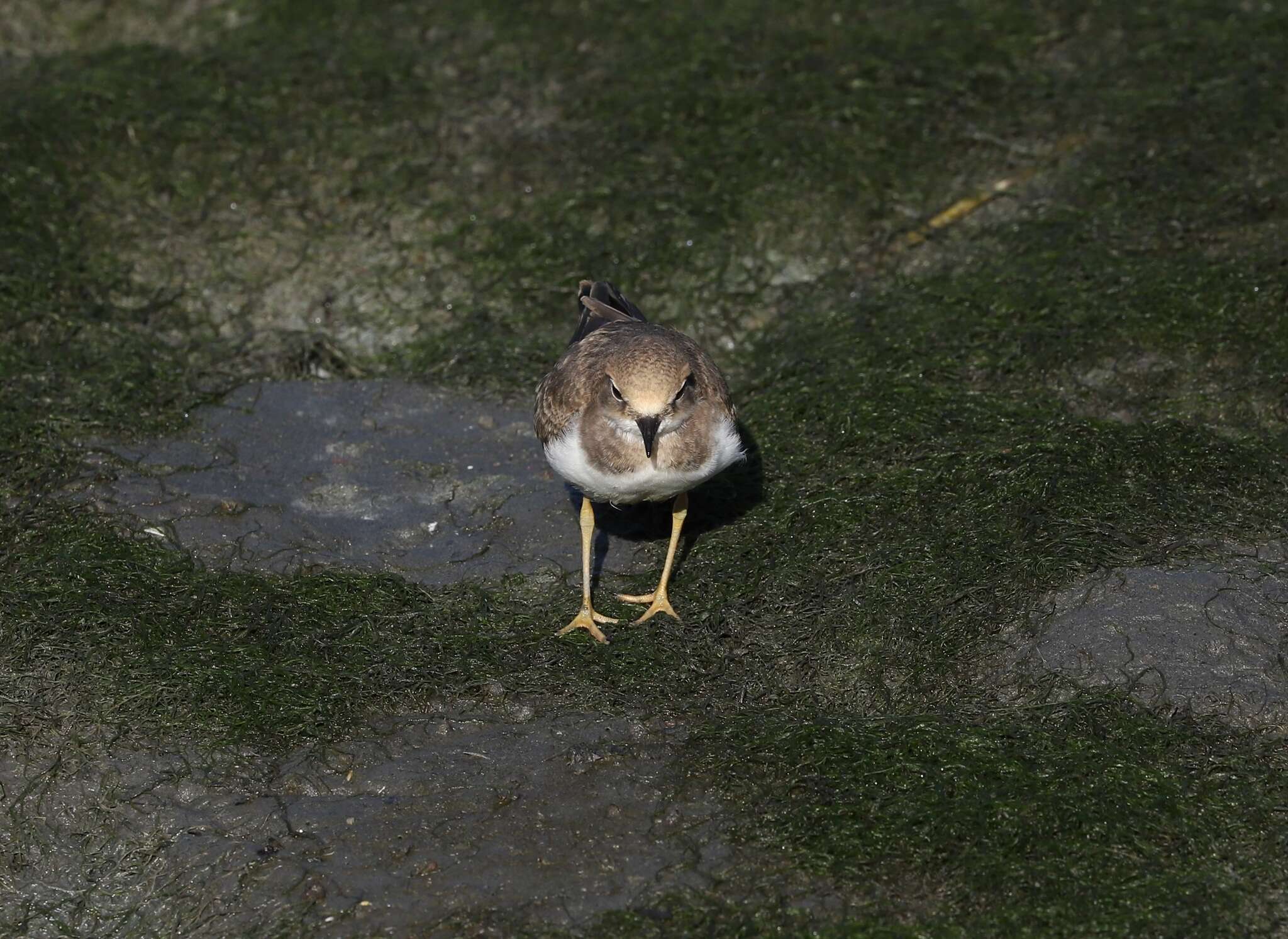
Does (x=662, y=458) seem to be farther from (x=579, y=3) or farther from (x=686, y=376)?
(x=579, y=3)

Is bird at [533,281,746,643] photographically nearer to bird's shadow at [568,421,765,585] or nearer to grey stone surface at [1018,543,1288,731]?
bird's shadow at [568,421,765,585]

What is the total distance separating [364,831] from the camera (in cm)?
523

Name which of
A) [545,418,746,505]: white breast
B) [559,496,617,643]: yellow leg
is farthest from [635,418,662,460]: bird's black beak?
[559,496,617,643]: yellow leg

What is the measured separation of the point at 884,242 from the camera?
9070mm

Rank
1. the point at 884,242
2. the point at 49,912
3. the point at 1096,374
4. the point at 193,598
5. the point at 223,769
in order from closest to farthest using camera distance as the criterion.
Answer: the point at 49,912 → the point at 223,769 → the point at 193,598 → the point at 1096,374 → the point at 884,242

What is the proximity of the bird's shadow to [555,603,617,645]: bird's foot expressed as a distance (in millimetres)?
527

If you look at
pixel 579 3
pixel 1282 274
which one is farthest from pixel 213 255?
pixel 1282 274

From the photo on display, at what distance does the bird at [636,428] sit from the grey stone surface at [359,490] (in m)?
0.53

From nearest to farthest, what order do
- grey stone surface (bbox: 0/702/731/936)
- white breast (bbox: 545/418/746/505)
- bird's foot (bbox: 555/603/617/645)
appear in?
1. grey stone surface (bbox: 0/702/731/936)
2. white breast (bbox: 545/418/746/505)
3. bird's foot (bbox: 555/603/617/645)

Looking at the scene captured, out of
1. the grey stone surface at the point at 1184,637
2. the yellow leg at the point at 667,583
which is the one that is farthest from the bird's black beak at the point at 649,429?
the grey stone surface at the point at 1184,637

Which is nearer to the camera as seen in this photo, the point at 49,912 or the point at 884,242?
the point at 49,912

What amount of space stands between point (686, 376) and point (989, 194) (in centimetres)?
411

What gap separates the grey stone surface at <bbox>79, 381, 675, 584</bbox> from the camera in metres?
6.91

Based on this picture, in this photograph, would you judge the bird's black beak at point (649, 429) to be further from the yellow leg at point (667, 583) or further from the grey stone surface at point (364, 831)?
the grey stone surface at point (364, 831)
